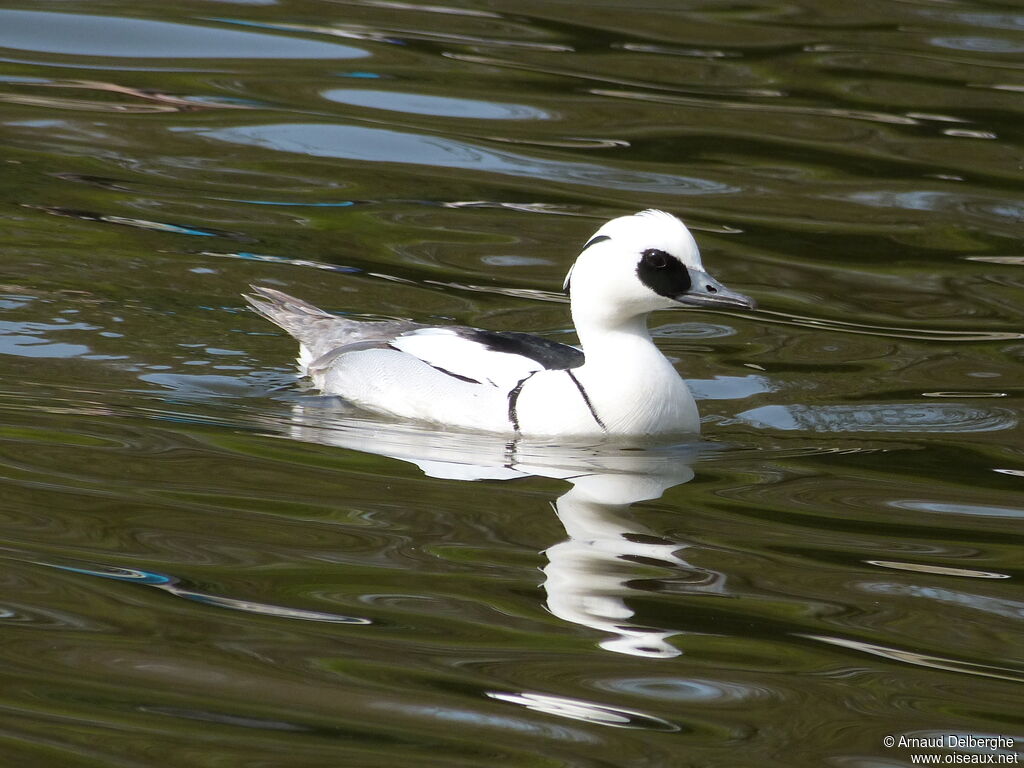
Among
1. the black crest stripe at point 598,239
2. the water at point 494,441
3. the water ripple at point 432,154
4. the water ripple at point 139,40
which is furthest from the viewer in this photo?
the water ripple at point 139,40

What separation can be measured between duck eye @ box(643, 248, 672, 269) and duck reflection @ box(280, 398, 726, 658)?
31.5 inches

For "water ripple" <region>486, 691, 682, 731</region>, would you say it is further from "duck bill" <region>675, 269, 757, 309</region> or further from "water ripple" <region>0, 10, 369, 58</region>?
"water ripple" <region>0, 10, 369, 58</region>

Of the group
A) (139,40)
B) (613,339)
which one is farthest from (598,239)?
(139,40)

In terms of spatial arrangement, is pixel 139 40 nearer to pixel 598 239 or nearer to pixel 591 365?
pixel 598 239

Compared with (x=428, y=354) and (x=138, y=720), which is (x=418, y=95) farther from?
(x=138, y=720)

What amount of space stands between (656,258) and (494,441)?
1.06m

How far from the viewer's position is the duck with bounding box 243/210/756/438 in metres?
6.84

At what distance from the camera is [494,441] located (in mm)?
6922

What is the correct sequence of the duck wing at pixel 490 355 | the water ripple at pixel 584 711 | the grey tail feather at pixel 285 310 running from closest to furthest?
the water ripple at pixel 584 711
the duck wing at pixel 490 355
the grey tail feather at pixel 285 310

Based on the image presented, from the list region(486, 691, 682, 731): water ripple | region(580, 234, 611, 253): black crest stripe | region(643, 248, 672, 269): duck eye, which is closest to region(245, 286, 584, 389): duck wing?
region(580, 234, 611, 253): black crest stripe

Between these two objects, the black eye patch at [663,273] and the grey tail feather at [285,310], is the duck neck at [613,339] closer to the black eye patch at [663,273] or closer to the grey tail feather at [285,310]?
the black eye patch at [663,273]

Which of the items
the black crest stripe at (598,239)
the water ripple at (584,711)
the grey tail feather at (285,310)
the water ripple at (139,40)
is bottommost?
the water ripple at (584,711)

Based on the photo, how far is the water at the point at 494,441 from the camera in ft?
14.4

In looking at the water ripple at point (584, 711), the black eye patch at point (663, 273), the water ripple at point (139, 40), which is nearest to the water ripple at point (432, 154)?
the water ripple at point (139, 40)
